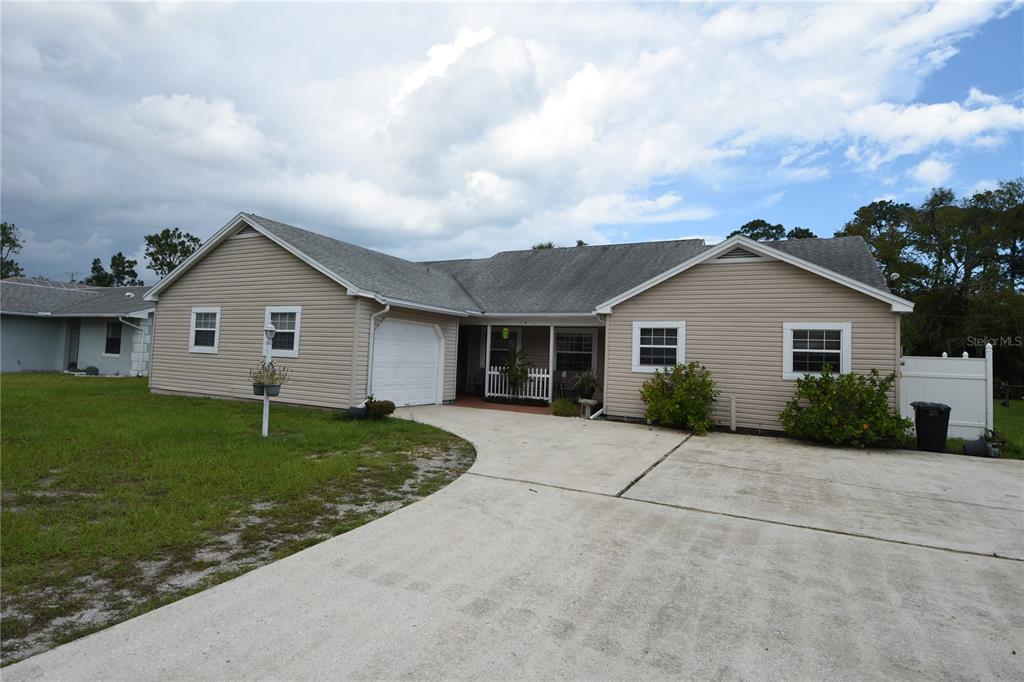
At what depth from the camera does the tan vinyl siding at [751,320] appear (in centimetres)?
1015

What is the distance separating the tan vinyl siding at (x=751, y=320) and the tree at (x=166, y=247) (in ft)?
169

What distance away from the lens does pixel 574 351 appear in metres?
15.9

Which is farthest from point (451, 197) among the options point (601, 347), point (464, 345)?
point (601, 347)

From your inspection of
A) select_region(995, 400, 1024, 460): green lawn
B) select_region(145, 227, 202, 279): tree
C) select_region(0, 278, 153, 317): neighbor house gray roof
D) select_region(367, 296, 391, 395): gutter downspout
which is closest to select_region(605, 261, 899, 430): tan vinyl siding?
select_region(995, 400, 1024, 460): green lawn

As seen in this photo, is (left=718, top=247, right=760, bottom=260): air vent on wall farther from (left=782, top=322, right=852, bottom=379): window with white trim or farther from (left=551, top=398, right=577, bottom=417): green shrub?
(left=551, top=398, right=577, bottom=417): green shrub

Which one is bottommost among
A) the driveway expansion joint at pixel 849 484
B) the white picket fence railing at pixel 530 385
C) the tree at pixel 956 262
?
the driveway expansion joint at pixel 849 484

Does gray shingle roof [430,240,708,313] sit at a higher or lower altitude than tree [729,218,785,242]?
lower

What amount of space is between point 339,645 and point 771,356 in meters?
10.5

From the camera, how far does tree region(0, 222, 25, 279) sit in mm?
52062

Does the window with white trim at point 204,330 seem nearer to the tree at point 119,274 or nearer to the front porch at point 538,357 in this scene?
the front porch at point 538,357

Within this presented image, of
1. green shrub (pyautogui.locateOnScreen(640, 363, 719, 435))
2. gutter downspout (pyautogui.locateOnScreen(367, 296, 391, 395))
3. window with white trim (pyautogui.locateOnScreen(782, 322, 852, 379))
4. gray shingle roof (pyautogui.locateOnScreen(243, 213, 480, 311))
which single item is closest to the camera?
window with white trim (pyautogui.locateOnScreen(782, 322, 852, 379))

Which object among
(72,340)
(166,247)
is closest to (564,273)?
(72,340)

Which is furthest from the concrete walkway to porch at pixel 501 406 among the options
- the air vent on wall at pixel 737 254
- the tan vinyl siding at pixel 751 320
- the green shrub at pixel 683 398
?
the air vent on wall at pixel 737 254

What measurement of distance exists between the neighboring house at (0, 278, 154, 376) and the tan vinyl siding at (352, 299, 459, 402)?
14.3 m
